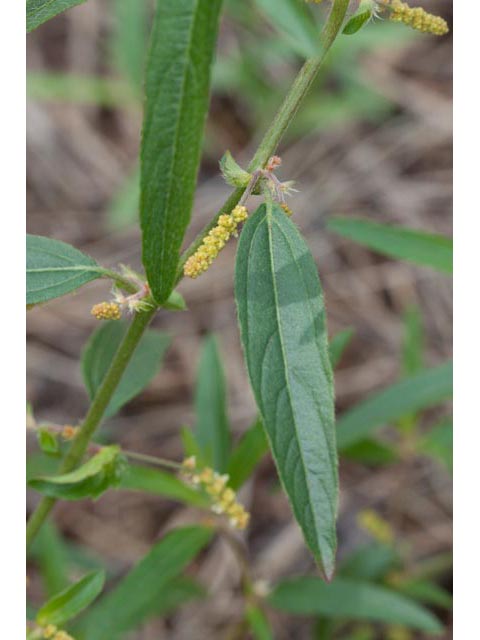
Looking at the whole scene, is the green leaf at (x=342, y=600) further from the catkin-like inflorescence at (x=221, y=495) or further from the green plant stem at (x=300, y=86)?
the green plant stem at (x=300, y=86)

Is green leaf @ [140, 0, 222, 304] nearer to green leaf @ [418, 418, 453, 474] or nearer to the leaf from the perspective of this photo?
the leaf

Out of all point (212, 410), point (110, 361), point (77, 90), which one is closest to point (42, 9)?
point (110, 361)

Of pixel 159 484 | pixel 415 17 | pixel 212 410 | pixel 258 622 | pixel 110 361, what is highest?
pixel 415 17

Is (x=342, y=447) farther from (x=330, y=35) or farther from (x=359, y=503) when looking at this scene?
(x=330, y=35)

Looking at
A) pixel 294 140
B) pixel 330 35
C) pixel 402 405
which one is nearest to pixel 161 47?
pixel 330 35

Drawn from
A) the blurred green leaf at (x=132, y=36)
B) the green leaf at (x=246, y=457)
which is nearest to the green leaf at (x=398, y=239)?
the green leaf at (x=246, y=457)

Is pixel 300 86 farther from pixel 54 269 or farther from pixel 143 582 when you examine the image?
pixel 143 582

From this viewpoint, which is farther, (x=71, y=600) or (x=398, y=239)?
(x=398, y=239)
